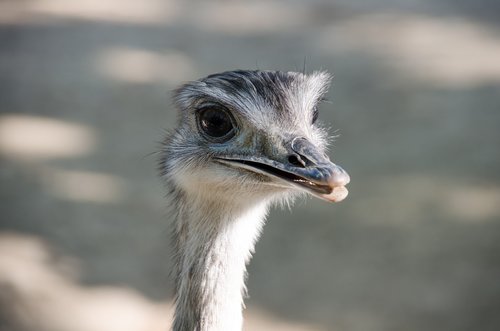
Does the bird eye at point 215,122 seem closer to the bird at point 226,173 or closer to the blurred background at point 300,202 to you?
the bird at point 226,173

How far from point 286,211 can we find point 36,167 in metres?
1.13

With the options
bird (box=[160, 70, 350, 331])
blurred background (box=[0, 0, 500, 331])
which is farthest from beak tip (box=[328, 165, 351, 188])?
blurred background (box=[0, 0, 500, 331])

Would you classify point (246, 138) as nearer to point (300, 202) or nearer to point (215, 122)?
point (215, 122)

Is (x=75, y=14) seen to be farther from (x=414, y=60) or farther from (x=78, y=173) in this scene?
(x=414, y=60)

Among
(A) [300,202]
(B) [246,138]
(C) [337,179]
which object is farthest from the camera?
(A) [300,202]

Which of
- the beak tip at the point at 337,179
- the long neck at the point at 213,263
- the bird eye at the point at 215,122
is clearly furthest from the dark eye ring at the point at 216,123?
the beak tip at the point at 337,179

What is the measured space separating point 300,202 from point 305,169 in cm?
178

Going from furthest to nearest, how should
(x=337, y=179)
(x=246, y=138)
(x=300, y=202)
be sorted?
1. (x=300, y=202)
2. (x=246, y=138)
3. (x=337, y=179)

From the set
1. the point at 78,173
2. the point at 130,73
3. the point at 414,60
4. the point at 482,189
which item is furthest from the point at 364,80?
the point at 78,173

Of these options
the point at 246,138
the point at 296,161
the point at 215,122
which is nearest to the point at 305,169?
the point at 296,161

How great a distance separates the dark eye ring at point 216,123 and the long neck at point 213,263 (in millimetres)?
152

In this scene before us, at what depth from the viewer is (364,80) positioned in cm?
402

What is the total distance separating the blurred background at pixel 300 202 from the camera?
322cm

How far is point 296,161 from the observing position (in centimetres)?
172
